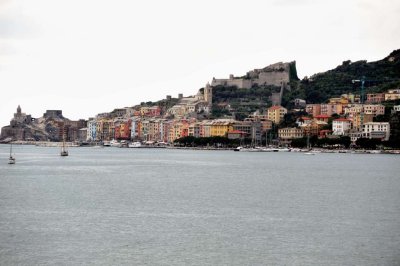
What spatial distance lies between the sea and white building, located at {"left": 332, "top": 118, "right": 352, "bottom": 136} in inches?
2071

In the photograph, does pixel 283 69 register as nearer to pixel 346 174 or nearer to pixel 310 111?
pixel 310 111

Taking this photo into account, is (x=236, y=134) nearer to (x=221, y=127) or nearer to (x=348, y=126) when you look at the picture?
(x=221, y=127)

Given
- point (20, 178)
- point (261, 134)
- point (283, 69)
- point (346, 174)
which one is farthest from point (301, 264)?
point (283, 69)

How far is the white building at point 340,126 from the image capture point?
8731 cm

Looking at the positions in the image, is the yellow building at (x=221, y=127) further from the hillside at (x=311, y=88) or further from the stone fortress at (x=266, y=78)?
the stone fortress at (x=266, y=78)

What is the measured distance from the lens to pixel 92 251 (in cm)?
1692

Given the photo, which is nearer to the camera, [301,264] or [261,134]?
[301,264]

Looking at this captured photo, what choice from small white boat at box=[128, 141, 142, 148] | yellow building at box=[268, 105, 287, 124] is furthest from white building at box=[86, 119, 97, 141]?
yellow building at box=[268, 105, 287, 124]

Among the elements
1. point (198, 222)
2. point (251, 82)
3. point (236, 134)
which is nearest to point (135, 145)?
point (251, 82)

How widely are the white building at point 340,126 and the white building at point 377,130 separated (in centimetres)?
461

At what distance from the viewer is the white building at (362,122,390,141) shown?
266ft

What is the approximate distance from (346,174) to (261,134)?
5469 cm

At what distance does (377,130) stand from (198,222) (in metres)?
63.7

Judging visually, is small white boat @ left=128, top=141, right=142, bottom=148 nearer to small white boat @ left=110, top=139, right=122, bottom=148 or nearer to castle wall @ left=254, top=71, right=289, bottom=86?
small white boat @ left=110, top=139, right=122, bottom=148
